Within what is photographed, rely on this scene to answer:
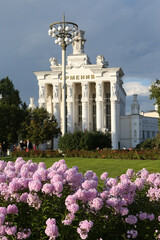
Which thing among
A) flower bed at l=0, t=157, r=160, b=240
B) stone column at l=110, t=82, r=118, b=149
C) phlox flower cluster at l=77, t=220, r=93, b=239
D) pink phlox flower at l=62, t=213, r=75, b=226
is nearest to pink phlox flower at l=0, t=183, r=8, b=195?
flower bed at l=0, t=157, r=160, b=240

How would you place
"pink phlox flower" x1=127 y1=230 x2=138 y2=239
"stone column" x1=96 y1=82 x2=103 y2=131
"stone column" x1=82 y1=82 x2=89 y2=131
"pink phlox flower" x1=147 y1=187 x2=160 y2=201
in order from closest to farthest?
"pink phlox flower" x1=127 y1=230 x2=138 y2=239, "pink phlox flower" x1=147 y1=187 x2=160 y2=201, "stone column" x1=96 y1=82 x2=103 y2=131, "stone column" x1=82 y1=82 x2=89 y2=131

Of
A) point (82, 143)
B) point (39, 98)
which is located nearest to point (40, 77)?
point (39, 98)

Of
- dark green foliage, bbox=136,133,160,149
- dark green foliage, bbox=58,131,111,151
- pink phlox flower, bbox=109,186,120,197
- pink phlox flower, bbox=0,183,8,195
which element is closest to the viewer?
pink phlox flower, bbox=109,186,120,197

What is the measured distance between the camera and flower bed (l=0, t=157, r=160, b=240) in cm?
459

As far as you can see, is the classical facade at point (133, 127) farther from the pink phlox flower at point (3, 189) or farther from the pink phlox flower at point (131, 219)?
the pink phlox flower at point (3, 189)

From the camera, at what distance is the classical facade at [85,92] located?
57.0 m

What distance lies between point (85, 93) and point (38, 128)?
1620cm

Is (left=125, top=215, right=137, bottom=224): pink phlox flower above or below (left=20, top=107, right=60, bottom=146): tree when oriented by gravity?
below

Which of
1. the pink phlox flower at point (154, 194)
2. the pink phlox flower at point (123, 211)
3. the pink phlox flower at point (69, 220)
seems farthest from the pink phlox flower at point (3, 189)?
the pink phlox flower at point (154, 194)

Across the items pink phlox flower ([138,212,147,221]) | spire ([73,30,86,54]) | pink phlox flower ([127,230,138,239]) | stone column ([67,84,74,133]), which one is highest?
spire ([73,30,86,54])

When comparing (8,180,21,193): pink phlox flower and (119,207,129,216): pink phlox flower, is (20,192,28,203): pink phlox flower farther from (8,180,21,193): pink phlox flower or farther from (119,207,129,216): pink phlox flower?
(119,207,129,216): pink phlox flower

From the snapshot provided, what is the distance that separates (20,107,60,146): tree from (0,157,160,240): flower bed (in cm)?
3847

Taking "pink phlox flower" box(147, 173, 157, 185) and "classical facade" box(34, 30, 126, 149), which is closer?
"pink phlox flower" box(147, 173, 157, 185)

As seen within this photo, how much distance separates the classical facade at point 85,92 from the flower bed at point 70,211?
165 ft
